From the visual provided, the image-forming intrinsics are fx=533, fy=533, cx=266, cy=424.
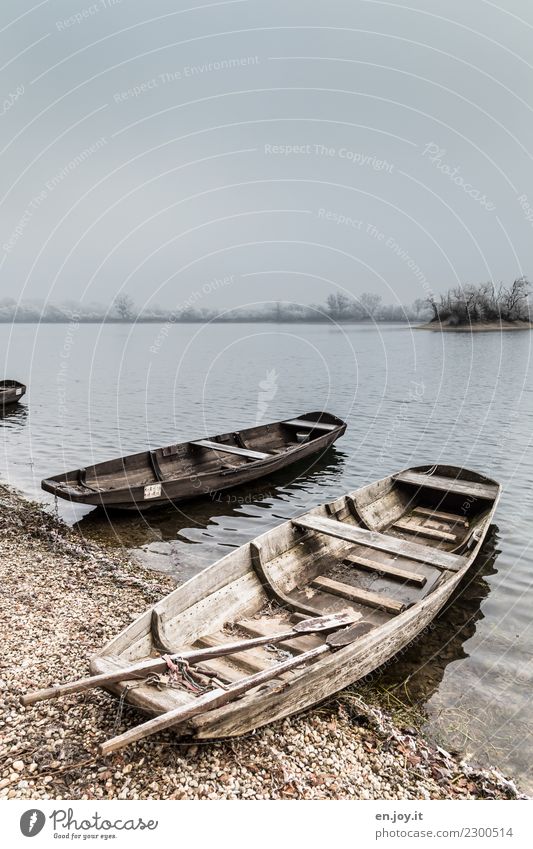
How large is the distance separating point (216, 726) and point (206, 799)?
2.08 feet

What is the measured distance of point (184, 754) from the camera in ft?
18.4

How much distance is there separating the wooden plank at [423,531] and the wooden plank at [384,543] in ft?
6.85

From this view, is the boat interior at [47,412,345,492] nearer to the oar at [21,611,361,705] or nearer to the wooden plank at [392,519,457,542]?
the wooden plank at [392,519,457,542]

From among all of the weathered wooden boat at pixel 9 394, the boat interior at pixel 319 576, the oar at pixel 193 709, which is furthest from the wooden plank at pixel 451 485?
the weathered wooden boat at pixel 9 394

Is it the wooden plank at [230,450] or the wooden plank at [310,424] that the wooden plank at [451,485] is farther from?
the wooden plank at [310,424]

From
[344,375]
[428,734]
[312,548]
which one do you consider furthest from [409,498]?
[344,375]

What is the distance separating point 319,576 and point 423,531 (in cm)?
351

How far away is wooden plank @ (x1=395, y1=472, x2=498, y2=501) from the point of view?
42.5 ft

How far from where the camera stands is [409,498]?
13.7 meters

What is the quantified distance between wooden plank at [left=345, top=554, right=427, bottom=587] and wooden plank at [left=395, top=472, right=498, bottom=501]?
3.65 m

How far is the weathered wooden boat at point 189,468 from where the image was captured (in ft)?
42.9

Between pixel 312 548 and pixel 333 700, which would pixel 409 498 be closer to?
pixel 312 548

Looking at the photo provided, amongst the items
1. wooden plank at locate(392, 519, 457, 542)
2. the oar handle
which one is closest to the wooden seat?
wooden plank at locate(392, 519, 457, 542)

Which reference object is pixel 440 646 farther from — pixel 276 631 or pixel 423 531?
pixel 423 531
